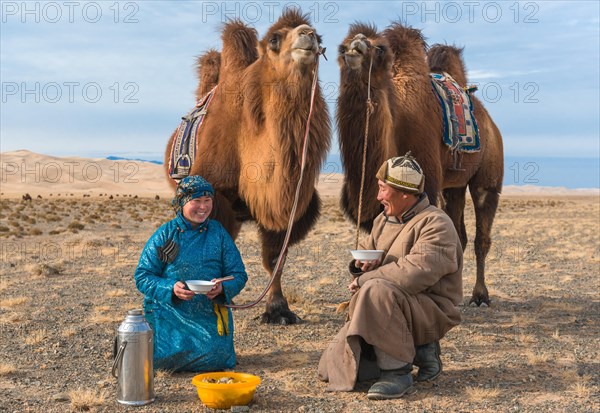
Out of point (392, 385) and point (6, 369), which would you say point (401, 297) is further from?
point (6, 369)

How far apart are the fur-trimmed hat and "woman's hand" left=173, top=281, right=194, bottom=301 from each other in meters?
1.60

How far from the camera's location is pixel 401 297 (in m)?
4.45

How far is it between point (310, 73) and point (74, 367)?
3119 millimetres

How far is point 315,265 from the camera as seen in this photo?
12.9 meters

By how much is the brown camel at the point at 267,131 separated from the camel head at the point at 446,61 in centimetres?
354

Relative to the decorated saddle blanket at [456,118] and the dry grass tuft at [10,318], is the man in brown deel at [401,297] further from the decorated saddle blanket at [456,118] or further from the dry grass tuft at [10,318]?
the dry grass tuft at [10,318]

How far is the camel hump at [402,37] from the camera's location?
775 centimetres

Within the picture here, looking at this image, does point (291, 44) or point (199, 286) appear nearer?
point (199, 286)

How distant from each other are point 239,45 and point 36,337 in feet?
11.5

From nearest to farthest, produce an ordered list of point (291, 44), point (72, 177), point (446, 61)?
1. point (291, 44)
2. point (446, 61)
3. point (72, 177)

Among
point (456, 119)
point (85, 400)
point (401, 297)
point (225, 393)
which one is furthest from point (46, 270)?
point (401, 297)

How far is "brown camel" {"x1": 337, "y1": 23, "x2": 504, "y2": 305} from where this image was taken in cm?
635

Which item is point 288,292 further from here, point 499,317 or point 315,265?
point 315,265

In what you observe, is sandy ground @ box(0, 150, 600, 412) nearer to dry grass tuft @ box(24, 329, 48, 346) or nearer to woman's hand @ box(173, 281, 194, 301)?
dry grass tuft @ box(24, 329, 48, 346)
